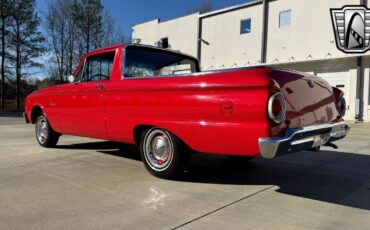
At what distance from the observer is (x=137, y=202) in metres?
4.19

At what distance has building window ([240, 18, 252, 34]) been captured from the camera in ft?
83.1

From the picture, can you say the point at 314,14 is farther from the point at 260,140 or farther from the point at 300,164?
the point at 260,140

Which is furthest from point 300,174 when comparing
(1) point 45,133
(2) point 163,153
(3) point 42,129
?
(3) point 42,129

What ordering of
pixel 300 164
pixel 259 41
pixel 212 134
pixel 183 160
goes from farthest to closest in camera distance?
pixel 259 41, pixel 300 164, pixel 183 160, pixel 212 134

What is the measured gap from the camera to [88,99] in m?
6.23

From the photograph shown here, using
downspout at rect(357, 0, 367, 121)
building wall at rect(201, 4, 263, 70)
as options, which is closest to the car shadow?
downspout at rect(357, 0, 367, 121)

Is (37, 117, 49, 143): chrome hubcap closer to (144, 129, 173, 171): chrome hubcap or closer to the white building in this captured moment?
(144, 129, 173, 171): chrome hubcap

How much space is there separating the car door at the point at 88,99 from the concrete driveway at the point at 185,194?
545 millimetres

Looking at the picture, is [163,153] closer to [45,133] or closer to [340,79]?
[45,133]

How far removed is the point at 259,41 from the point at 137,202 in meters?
21.6

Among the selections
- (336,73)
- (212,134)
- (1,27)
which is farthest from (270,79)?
(1,27)

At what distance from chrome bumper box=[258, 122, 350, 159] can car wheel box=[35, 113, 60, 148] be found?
195 inches

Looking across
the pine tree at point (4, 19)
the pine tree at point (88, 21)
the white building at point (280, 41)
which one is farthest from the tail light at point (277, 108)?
the pine tree at point (88, 21)

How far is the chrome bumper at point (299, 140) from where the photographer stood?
12.9ft
